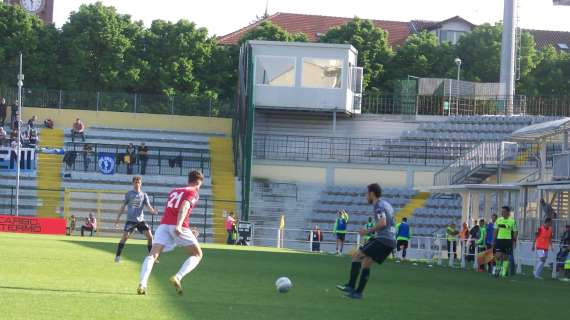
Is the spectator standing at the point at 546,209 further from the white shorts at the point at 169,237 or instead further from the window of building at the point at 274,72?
the window of building at the point at 274,72

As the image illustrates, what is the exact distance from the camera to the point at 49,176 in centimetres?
5275

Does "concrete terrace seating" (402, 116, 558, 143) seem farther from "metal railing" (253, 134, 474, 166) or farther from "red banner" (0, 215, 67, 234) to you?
"red banner" (0, 215, 67, 234)

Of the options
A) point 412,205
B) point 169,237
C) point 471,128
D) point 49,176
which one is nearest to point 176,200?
point 169,237

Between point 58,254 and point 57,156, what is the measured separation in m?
28.2

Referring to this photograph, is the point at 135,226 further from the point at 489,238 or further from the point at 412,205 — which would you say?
the point at 412,205

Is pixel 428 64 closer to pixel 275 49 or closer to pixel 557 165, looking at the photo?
pixel 275 49

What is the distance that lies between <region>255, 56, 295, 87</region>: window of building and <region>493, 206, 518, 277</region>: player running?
29.2 metres

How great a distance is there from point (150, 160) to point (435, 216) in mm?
13774

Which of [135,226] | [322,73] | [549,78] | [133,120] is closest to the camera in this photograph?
[135,226]

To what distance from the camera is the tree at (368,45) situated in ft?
249

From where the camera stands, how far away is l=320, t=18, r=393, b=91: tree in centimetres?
7594

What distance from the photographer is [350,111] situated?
58.4 m

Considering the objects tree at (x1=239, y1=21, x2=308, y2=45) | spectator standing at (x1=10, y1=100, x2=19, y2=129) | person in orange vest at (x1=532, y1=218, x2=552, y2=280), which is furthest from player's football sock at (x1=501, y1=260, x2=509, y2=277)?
tree at (x1=239, y1=21, x2=308, y2=45)

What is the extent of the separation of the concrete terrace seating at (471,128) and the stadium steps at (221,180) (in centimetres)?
906
